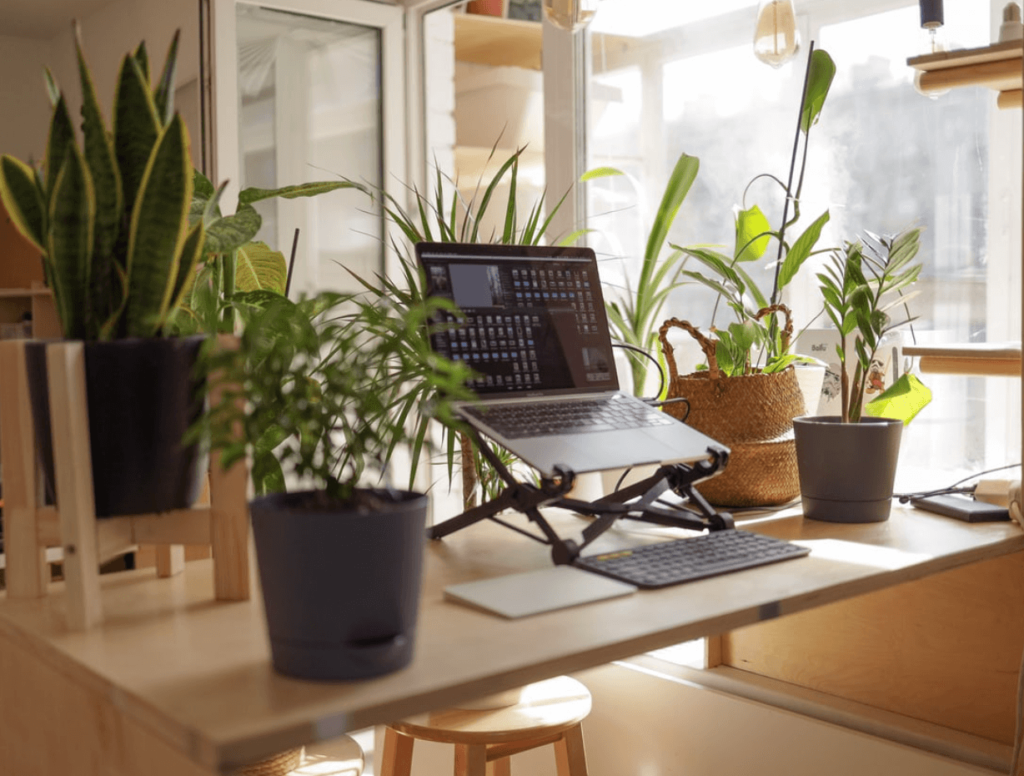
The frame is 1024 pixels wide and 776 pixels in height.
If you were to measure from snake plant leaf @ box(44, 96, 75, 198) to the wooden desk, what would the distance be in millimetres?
457

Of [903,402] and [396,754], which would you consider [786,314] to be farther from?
[396,754]

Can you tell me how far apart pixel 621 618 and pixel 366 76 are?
2865 millimetres

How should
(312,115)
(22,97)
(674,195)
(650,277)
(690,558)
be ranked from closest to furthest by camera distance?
1. (690,558)
2. (674,195)
3. (650,277)
4. (312,115)
5. (22,97)

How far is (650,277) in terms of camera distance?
8.01 ft

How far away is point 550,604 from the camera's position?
1079 millimetres

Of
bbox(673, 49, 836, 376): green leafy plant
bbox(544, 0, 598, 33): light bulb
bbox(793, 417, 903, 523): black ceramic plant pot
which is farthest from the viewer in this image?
bbox(544, 0, 598, 33): light bulb

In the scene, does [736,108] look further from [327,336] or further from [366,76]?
[327,336]

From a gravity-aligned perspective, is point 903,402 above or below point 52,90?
below

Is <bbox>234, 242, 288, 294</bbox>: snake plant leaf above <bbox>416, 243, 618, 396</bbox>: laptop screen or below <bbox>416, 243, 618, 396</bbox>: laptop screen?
above

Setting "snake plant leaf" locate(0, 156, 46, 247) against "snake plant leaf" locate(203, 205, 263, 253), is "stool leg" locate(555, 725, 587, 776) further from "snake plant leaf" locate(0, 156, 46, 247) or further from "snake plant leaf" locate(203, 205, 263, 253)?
"snake plant leaf" locate(0, 156, 46, 247)

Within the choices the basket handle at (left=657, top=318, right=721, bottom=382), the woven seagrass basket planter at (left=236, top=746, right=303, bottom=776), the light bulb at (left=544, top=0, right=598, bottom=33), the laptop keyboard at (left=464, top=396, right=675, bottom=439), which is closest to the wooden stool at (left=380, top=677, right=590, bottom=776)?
the woven seagrass basket planter at (left=236, top=746, right=303, bottom=776)

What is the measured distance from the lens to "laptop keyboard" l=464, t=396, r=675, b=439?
4.62 ft

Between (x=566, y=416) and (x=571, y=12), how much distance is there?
1165mm

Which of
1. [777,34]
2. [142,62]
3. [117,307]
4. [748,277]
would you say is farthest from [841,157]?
[117,307]
